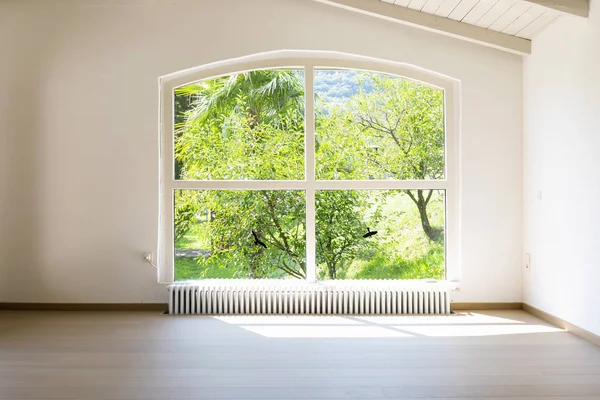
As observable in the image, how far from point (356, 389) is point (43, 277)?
3563mm

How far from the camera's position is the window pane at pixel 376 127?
17.3 ft

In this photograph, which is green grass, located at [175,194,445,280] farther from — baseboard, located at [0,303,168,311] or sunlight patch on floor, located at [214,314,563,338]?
sunlight patch on floor, located at [214,314,563,338]

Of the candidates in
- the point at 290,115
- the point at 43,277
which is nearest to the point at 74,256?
the point at 43,277

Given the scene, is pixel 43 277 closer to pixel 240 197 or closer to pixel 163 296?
pixel 163 296

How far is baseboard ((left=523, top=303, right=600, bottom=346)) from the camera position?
156 inches

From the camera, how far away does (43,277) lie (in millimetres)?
5203
